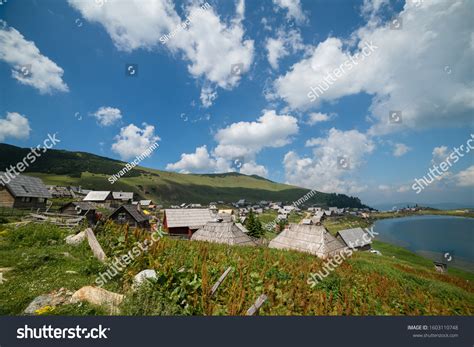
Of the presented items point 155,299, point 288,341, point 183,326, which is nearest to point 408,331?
point 288,341

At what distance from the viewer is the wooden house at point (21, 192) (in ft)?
116

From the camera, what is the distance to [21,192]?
36.7 m

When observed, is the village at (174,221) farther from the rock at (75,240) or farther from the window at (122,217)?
the rock at (75,240)

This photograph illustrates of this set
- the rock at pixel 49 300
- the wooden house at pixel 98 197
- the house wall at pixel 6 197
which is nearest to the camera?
the rock at pixel 49 300

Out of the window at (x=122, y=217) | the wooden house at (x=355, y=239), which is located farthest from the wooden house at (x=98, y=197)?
the wooden house at (x=355, y=239)

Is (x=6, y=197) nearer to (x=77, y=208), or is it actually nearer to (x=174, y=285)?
(x=77, y=208)

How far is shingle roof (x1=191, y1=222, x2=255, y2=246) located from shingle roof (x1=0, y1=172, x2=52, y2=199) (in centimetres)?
3145

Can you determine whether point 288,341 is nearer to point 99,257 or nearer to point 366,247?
point 99,257

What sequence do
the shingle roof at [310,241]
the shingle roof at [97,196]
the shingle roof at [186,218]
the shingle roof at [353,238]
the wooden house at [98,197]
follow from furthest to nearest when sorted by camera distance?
the shingle roof at [97,196], the wooden house at [98,197], the shingle roof at [353,238], the shingle roof at [186,218], the shingle roof at [310,241]

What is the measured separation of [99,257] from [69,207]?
4481cm

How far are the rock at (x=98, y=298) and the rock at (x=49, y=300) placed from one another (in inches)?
13.2

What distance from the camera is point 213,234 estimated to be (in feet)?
83.8

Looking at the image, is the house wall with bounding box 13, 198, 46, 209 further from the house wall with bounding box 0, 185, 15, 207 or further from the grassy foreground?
the grassy foreground

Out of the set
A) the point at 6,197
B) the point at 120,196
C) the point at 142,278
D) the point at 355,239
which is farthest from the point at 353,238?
the point at 120,196
